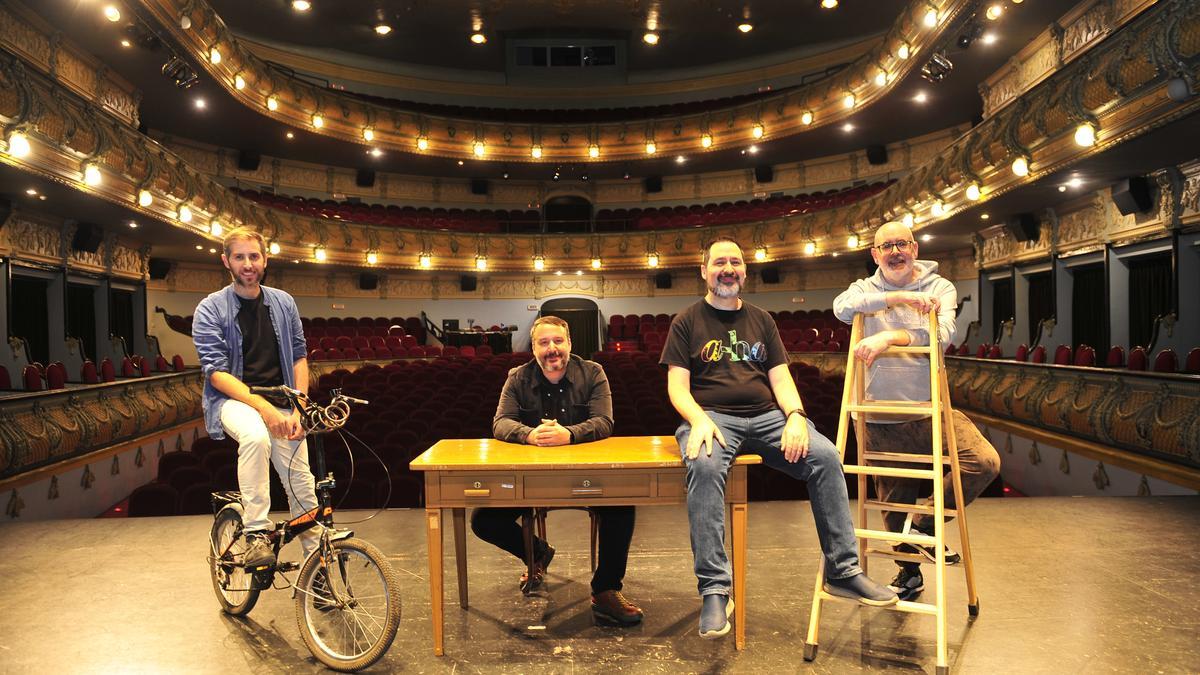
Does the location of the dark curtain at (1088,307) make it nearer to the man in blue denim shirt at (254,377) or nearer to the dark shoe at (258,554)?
the man in blue denim shirt at (254,377)

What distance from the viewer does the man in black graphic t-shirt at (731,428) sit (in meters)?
2.63

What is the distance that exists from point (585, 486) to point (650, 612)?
0.73 metres

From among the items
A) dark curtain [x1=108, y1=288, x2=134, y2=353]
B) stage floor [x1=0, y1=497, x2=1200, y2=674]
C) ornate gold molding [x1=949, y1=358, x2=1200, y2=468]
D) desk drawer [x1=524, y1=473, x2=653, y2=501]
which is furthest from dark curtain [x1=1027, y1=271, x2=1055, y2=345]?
dark curtain [x1=108, y1=288, x2=134, y2=353]

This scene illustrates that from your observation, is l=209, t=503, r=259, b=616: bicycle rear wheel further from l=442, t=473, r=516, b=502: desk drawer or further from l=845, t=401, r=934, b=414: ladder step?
l=845, t=401, r=934, b=414: ladder step

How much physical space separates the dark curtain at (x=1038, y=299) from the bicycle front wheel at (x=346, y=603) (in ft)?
41.8

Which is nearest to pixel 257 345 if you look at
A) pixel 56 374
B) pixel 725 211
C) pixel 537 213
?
pixel 56 374

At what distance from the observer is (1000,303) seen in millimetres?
14336

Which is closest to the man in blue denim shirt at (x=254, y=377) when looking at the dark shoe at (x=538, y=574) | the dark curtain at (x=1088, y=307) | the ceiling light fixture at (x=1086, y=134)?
the dark shoe at (x=538, y=574)

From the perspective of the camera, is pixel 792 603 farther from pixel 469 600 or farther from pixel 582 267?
pixel 582 267

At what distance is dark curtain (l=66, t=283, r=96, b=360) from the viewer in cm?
1235

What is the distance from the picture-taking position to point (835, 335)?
17.6m

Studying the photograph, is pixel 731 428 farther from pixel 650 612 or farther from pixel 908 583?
pixel 908 583

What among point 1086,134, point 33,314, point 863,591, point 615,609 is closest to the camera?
point 863,591

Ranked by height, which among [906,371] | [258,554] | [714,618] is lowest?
[714,618]
